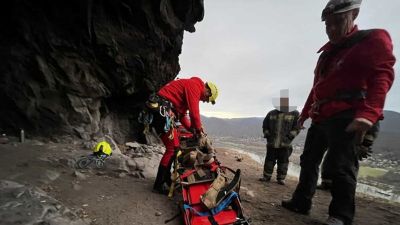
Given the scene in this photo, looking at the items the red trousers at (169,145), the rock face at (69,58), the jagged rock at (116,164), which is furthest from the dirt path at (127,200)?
the rock face at (69,58)

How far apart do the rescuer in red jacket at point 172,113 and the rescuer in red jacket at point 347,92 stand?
180 centimetres

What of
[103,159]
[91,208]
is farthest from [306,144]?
[103,159]

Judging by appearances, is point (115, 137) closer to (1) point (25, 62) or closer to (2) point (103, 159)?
(1) point (25, 62)

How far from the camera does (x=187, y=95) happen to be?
4.38 metres

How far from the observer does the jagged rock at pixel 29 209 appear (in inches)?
112

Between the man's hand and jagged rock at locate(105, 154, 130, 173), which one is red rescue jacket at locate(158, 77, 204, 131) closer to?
jagged rock at locate(105, 154, 130, 173)

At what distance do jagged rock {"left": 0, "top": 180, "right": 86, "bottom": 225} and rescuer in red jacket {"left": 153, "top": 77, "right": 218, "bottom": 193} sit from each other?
1556mm

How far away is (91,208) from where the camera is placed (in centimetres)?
367

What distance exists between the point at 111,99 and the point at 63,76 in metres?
2.85

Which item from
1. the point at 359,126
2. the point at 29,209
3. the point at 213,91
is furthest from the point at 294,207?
the point at 29,209

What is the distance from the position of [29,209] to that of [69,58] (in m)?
7.80

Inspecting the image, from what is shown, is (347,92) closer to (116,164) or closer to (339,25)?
(339,25)

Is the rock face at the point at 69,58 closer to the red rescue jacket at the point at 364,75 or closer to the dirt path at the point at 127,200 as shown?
the dirt path at the point at 127,200

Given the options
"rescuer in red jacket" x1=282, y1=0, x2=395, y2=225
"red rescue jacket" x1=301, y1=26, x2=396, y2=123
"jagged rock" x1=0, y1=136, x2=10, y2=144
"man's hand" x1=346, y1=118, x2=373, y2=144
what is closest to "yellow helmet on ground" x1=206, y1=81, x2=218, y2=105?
"rescuer in red jacket" x1=282, y1=0, x2=395, y2=225
